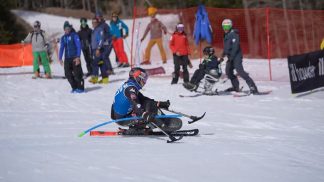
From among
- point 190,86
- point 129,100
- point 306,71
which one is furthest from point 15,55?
point 129,100

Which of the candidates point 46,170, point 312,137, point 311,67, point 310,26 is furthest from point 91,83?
point 46,170

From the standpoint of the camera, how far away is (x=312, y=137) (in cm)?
814

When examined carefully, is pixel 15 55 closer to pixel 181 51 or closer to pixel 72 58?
pixel 72 58

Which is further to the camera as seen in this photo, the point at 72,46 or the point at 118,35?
the point at 118,35

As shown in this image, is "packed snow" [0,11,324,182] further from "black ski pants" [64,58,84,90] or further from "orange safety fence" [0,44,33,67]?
"orange safety fence" [0,44,33,67]

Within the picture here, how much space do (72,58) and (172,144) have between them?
702cm

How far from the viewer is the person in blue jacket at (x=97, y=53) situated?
1501 cm

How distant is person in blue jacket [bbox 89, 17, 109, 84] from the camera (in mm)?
15008

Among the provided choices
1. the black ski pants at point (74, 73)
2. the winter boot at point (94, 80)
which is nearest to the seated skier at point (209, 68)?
the black ski pants at point (74, 73)

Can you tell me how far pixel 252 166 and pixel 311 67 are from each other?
7150mm

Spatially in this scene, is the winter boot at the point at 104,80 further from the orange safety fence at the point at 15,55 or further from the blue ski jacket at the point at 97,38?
the orange safety fence at the point at 15,55

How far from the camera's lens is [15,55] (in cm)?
2064

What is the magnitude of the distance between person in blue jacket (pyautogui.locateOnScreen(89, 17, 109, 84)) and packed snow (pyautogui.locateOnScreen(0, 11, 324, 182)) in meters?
0.99

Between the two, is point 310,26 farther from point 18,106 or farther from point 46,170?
point 46,170
